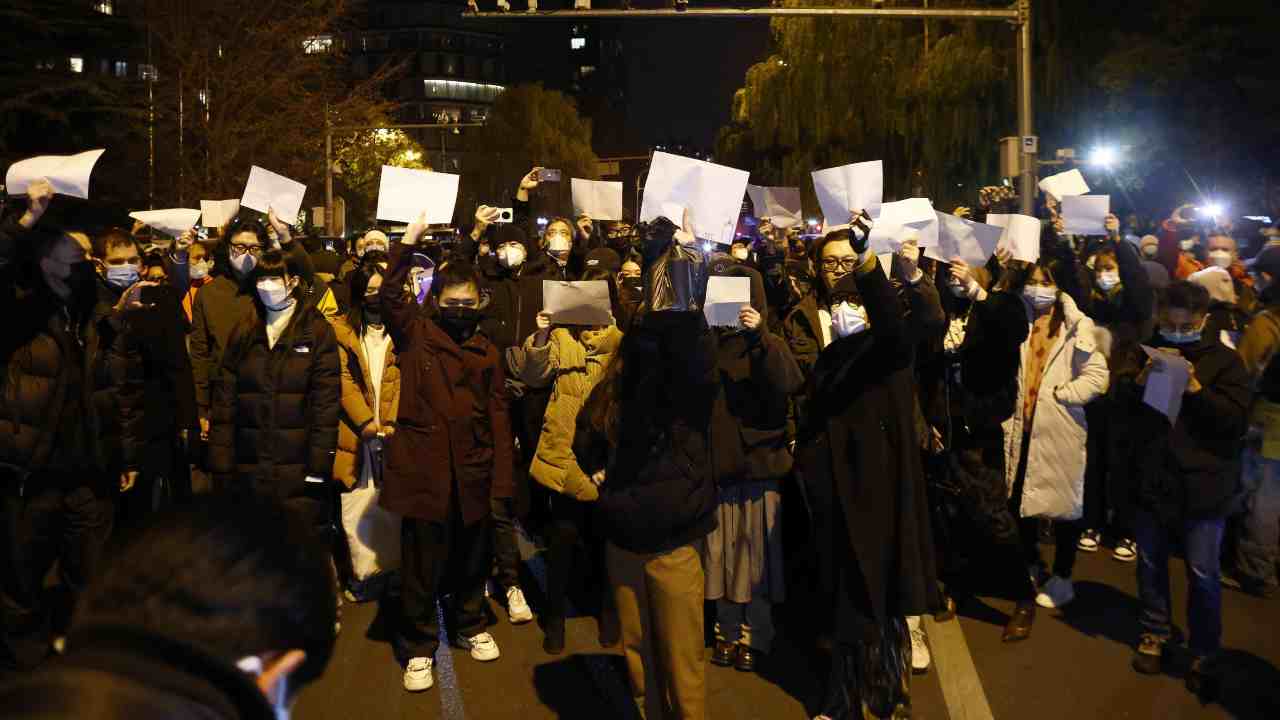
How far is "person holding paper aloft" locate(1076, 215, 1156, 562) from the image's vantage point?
639 cm

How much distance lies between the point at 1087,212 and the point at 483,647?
493 cm

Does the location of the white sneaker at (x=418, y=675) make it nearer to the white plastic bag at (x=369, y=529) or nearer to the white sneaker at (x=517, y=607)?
the white sneaker at (x=517, y=607)

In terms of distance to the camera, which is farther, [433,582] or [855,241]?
[433,582]

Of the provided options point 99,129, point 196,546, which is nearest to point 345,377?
point 196,546

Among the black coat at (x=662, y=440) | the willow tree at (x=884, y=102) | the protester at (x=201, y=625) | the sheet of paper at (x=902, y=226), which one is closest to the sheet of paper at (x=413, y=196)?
the black coat at (x=662, y=440)

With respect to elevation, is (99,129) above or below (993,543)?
above

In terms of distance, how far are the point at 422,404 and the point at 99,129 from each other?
88.0 ft

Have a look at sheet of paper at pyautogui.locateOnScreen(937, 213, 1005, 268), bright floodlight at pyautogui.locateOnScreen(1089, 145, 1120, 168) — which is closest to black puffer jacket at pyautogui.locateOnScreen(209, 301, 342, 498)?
sheet of paper at pyautogui.locateOnScreen(937, 213, 1005, 268)

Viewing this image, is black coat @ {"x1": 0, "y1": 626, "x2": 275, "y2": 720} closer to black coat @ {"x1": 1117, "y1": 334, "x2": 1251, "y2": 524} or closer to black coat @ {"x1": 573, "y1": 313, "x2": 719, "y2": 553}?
black coat @ {"x1": 573, "y1": 313, "x2": 719, "y2": 553}

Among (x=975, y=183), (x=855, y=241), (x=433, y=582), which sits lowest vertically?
(x=433, y=582)

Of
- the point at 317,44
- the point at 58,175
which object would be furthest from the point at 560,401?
the point at 317,44

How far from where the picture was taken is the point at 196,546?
1680 millimetres

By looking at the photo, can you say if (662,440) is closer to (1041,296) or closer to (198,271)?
(1041,296)

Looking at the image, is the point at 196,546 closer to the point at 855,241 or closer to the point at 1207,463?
the point at 855,241
